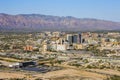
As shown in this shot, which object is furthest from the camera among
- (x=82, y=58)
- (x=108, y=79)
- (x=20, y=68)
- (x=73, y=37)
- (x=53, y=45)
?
(x=73, y=37)

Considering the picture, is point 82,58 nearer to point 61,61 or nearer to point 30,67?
point 61,61

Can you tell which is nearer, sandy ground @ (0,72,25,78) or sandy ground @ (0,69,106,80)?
sandy ground @ (0,69,106,80)

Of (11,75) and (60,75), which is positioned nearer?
(11,75)

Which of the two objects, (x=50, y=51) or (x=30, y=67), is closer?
(x=30, y=67)

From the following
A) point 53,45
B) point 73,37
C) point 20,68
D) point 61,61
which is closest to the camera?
point 20,68

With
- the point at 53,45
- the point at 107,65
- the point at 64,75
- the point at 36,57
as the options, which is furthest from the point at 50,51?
the point at 64,75

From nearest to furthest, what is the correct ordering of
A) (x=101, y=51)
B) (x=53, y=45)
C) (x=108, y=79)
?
(x=108, y=79) < (x=101, y=51) < (x=53, y=45)

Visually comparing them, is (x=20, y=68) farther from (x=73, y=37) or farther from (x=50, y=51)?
(x=73, y=37)

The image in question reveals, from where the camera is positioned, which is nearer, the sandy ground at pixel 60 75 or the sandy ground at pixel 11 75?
the sandy ground at pixel 60 75

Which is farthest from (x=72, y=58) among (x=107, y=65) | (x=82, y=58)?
(x=107, y=65)
